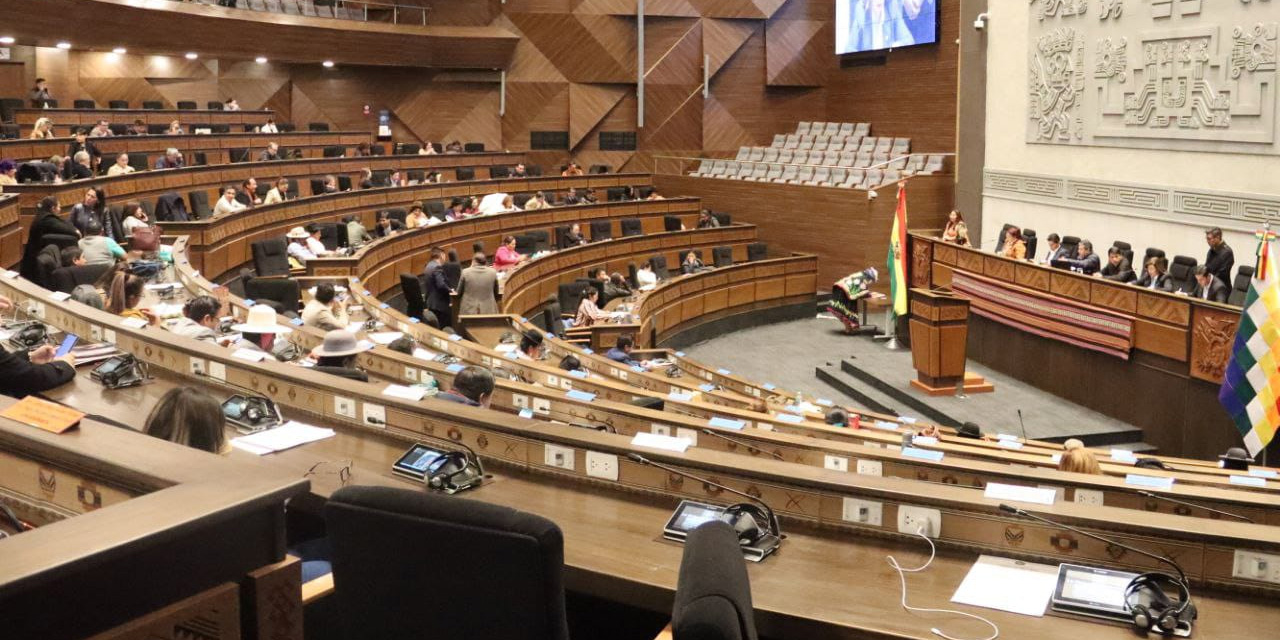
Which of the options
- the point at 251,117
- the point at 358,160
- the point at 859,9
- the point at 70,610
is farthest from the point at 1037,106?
the point at 70,610

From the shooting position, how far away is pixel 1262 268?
736 centimetres

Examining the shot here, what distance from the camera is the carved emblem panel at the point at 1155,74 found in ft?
34.4

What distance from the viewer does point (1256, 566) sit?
2.42 metres

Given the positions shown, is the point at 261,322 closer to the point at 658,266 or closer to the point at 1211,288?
the point at 1211,288

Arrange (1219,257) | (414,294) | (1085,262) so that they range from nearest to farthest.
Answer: (1219,257)
(414,294)
(1085,262)

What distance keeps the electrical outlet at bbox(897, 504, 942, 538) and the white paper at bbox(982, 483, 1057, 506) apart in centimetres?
13

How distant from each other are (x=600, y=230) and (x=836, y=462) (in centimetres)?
1225

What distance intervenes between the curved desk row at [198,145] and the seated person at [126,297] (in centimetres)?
649

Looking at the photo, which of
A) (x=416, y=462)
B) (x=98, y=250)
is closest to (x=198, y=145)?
(x=98, y=250)

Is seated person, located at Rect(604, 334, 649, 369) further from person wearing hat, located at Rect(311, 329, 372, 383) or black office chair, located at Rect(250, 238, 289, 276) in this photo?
person wearing hat, located at Rect(311, 329, 372, 383)

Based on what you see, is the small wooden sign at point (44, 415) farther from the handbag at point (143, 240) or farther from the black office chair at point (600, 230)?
the black office chair at point (600, 230)

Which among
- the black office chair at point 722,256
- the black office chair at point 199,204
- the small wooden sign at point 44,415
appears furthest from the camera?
the black office chair at point 722,256

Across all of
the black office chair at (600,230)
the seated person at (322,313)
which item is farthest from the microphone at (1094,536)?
the black office chair at (600,230)

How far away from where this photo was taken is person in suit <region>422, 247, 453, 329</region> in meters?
10.7
